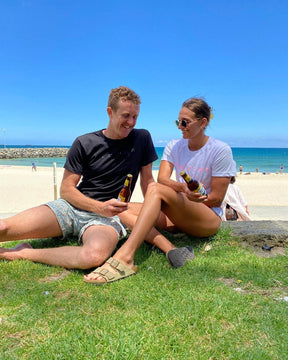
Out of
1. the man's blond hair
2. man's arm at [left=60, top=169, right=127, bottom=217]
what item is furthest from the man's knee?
the man's blond hair

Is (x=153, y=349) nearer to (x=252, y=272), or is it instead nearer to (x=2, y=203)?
(x=252, y=272)

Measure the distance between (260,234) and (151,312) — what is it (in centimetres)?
238

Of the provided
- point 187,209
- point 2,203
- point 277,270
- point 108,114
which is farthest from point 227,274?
point 2,203

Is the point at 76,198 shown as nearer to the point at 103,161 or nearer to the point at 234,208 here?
the point at 103,161

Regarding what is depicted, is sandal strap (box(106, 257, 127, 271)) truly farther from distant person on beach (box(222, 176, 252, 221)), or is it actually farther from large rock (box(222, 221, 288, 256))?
distant person on beach (box(222, 176, 252, 221))

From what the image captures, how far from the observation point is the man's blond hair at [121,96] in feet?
12.4

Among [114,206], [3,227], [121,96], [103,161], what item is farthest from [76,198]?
[121,96]

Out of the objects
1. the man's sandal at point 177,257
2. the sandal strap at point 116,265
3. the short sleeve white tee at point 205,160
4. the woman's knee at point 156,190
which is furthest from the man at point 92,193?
the man's sandal at point 177,257

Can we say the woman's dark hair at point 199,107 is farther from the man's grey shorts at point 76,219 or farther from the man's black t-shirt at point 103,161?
the man's grey shorts at point 76,219

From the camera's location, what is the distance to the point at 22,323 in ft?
8.13

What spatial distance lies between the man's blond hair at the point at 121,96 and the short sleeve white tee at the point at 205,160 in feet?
2.66

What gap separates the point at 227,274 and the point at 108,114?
2344 mm

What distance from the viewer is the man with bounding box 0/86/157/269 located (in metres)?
3.63

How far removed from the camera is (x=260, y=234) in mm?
4398
